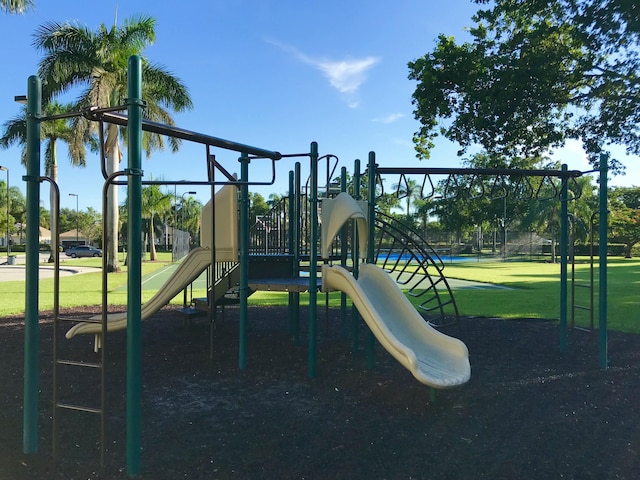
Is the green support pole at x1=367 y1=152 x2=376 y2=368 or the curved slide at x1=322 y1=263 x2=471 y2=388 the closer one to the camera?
the curved slide at x1=322 y1=263 x2=471 y2=388

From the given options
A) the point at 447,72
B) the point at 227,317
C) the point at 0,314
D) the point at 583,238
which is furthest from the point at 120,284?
the point at 583,238

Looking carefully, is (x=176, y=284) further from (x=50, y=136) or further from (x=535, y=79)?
(x=50, y=136)

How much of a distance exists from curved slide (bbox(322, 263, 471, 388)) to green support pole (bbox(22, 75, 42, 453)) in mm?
2750

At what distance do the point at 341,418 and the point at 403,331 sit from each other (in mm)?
1329

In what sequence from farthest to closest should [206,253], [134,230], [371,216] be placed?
[206,253], [371,216], [134,230]

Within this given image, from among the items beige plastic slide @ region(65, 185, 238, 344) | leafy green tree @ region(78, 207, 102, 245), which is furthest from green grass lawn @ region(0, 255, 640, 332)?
leafy green tree @ region(78, 207, 102, 245)

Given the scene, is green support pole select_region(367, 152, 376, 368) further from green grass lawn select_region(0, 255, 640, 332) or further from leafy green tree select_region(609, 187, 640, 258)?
leafy green tree select_region(609, 187, 640, 258)

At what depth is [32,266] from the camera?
327 cm

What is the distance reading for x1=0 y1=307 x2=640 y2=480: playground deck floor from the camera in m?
3.19

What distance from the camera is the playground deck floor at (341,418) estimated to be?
319cm

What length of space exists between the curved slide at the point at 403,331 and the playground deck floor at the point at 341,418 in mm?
403

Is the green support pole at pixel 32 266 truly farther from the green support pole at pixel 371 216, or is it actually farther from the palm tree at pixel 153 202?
the palm tree at pixel 153 202

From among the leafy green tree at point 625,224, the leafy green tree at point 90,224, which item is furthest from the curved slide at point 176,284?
the leafy green tree at point 90,224

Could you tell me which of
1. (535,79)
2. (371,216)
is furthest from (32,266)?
(535,79)
